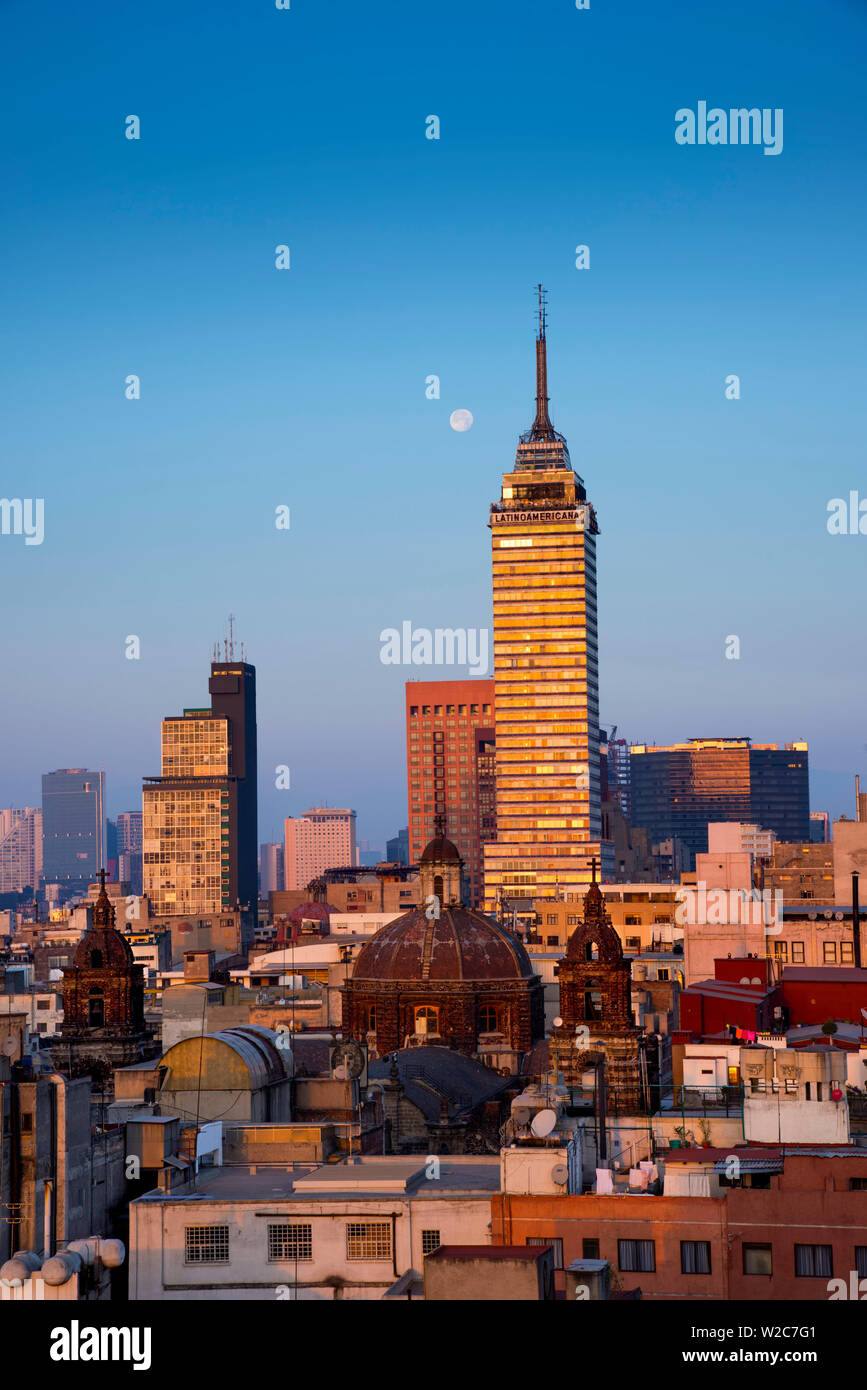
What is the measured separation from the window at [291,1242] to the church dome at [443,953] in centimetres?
5420

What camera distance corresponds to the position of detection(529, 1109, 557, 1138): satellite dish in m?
35.9

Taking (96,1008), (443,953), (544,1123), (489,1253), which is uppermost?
(443,953)

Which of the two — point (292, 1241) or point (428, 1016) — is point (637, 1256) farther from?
point (428, 1016)

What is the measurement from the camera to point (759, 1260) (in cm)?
3306

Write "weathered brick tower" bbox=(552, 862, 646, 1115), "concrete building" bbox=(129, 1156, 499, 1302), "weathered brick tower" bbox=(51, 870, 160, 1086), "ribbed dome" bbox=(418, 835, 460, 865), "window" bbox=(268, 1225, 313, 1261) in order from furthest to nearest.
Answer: "ribbed dome" bbox=(418, 835, 460, 865) → "weathered brick tower" bbox=(51, 870, 160, 1086) → "weathered brick tower" bbox=(552, 862, 646, 1115) → "window" bbox=(268, 1225, 313, 1261) → "concrete building" bbox=(129, 1156, 499, 1302)

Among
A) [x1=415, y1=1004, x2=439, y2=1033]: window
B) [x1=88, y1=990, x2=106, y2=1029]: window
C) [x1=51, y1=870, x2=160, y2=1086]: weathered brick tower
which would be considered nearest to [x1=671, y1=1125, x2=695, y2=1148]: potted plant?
[x1=51, y1=870, x2=160, y2=1086]: weathered brick tower

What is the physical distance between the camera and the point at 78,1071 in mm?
75312

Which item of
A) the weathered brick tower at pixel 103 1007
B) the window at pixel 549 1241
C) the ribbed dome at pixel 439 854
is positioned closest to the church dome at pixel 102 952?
the weathered brick tower at pixel 103 1007

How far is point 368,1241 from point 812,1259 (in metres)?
8.29

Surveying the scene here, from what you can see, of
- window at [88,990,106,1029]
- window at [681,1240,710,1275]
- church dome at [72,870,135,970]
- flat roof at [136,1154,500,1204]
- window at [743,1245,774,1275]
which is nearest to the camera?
window at [743,1245,774,1275]

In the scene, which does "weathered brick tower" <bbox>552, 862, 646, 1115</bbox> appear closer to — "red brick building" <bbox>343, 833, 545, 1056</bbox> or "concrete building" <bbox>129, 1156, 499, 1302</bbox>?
"red brick building" <bbox>343, 833, 545, 1056</bbox>

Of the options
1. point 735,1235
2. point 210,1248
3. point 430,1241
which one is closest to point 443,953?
point 430,1241
